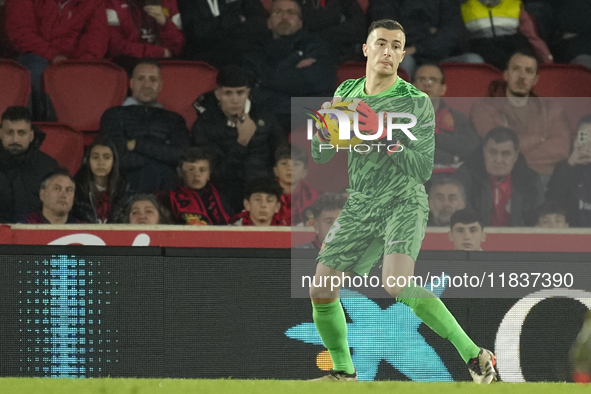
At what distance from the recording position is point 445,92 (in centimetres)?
558

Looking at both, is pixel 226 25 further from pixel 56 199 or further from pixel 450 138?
pixel 450 138

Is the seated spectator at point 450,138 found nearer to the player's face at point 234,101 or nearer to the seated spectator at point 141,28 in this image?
the player's face at point 234,101

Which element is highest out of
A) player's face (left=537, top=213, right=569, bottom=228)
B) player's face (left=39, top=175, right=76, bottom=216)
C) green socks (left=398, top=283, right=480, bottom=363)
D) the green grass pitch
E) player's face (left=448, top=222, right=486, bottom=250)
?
player's face (left=39, top=175, right=76, bottom=216)

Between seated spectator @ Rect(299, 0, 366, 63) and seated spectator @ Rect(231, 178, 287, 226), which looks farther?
seated spectator @ Rect(299, 0, 366, 63)

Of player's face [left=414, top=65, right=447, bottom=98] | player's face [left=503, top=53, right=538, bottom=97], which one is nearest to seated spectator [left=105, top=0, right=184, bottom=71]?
player's face [left=414, top=65, right=447, bottom=98]

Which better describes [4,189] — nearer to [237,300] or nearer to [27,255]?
[27,255]

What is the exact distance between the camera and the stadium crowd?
4.88 m

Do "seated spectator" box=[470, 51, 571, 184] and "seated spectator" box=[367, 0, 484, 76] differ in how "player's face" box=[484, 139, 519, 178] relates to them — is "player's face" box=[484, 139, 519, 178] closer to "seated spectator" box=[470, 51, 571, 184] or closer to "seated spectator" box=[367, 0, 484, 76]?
"seated spectator" box=[470, 51, 571, 184]

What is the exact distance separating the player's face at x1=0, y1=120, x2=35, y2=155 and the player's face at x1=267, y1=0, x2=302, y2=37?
185 centimetres

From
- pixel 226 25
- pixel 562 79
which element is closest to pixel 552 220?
pixel 562 79

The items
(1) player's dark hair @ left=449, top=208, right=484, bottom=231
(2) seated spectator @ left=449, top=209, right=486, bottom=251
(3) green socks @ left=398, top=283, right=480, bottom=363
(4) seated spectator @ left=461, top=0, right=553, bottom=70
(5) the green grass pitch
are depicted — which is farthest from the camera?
(4) seated spectator @ left=461, top=0, right=553, bottom=70

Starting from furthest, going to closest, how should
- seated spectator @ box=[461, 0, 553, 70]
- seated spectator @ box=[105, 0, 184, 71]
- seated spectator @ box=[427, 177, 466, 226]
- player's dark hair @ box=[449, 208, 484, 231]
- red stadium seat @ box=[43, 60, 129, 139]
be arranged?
seated spectator @ box=[461, 0, 553, 70] → seated spectator @ box=[105, 0, 184, 71] → red stadium seat @ box=[43, 60, 129, 139] → seated spectator @ box=[427, 177, 466, 226] → player's dark hair @ box=[449, 208, 484, 231]

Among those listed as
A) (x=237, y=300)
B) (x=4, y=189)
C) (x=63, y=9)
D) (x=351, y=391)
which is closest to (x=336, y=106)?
(x=237, y=300)

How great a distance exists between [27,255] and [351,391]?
1728mm
